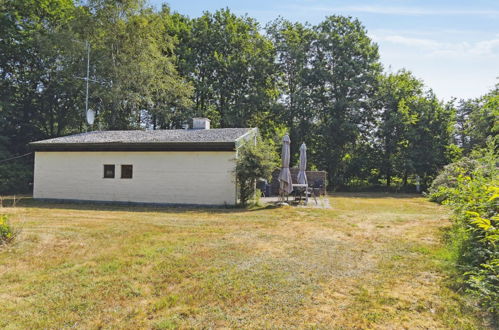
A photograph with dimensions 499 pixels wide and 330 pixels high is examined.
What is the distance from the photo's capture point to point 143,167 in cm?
1334

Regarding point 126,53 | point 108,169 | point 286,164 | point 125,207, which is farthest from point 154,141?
point 126,53

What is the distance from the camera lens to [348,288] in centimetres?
409

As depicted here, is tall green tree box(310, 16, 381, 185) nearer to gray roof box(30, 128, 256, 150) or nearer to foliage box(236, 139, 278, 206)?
gray roof box(30, 128, 256, 150)

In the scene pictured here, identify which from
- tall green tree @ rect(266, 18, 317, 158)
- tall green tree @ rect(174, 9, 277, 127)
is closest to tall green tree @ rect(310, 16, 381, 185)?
tall green tree @ rect(266, 18, 317, 158)

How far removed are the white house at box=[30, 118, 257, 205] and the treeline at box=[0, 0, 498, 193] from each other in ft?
25.5

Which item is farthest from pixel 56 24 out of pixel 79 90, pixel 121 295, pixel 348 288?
pixel 348 288

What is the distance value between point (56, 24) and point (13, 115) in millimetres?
7807

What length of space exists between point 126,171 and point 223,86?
16612mm

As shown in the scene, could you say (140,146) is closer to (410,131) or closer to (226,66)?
(226,66)

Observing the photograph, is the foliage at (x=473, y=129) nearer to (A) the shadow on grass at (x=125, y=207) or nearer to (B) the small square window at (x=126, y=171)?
(A) the shadow on grass at (x=125, y=207)

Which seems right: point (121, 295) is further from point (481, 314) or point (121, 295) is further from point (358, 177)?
point (358, 177)

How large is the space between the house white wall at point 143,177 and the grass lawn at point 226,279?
195 inches

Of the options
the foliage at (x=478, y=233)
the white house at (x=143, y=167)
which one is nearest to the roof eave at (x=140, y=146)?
the white house at (x=143, y=167)

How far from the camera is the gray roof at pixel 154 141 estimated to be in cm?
1254
